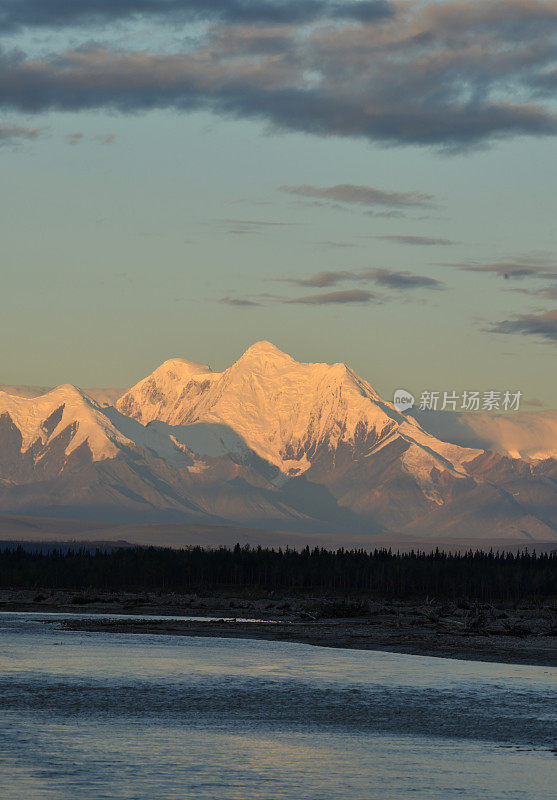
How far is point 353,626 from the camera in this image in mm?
115250

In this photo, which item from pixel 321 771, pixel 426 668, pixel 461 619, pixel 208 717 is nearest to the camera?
pixel 321 771

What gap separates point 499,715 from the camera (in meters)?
53.6

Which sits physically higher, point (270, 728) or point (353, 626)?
point (270, 728)

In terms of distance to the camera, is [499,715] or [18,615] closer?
[499,715]

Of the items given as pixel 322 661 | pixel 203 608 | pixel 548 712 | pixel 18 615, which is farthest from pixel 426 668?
→ pixel 203 608

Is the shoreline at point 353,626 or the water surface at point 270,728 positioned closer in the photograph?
the water surface at point 270,728

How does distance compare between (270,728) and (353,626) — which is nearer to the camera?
(270,728)

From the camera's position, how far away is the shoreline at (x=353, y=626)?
89.8 metres

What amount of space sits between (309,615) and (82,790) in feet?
322

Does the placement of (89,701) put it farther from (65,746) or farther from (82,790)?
(82,790)

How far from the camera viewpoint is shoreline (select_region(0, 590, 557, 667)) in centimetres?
8975

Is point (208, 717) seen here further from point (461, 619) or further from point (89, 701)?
point (461, 619)

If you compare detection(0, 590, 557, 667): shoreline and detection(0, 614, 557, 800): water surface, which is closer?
detection(0, 614, 557, 800): water surface

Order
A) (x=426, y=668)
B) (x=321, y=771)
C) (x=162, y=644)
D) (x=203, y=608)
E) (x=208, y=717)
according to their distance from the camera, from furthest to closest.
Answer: (x=203, y=608), (x=162, y=644), (x=426, y=668), (x=208, y=717), (x=321, y=771)
